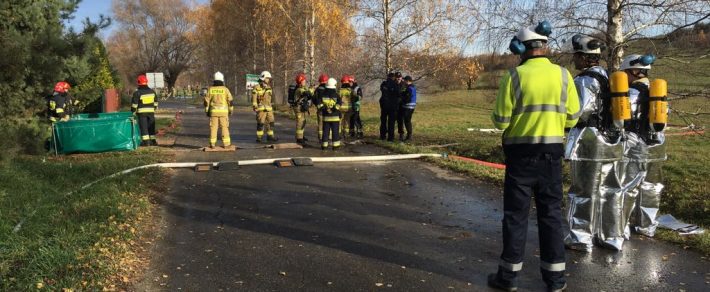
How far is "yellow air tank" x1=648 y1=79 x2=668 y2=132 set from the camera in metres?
5.22

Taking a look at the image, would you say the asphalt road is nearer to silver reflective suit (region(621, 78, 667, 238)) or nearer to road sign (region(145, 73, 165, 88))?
silver reflective suit (region(621, 78, 667, 238))

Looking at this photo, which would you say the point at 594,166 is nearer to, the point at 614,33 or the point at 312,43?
the point at 614,33

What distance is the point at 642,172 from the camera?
5570mm

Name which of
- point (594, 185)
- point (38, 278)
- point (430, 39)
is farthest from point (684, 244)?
point (430, 39)

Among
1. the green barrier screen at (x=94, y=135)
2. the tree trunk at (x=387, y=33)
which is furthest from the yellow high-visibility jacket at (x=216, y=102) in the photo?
the tree trunk at (x=387, y=33)

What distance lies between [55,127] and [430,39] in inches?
500

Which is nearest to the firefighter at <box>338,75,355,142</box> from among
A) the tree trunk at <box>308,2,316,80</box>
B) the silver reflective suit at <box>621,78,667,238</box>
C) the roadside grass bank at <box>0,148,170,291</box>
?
the roadside grass bank at <box>0,148,170,291</box>

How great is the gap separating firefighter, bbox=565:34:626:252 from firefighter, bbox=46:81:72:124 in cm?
1126

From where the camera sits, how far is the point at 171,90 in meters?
74.8

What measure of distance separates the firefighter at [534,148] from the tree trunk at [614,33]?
16.4 feet

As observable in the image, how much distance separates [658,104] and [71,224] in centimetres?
623

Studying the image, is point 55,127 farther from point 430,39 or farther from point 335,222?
point 430,39

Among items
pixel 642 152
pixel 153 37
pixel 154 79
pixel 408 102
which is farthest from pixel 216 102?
pixel 153 37

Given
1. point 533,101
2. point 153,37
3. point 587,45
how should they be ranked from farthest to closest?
point 153,37 → point 587,45 → point 533,101
